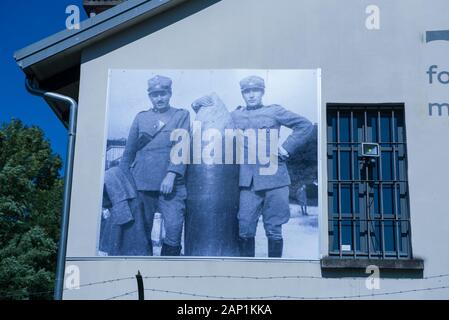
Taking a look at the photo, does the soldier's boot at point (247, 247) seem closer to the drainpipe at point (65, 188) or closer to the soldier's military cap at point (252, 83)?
the soldier's military cap at point (252, 83)

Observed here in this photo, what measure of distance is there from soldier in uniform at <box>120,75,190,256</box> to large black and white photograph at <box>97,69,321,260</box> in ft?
0.05

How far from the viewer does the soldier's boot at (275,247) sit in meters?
8.97

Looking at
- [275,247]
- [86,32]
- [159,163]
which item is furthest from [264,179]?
[86,32]

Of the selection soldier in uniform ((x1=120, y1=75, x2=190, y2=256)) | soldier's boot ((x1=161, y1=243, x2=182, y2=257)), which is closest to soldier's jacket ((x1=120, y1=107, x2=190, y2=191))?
soldier in uniform ((x1=120, y1=75, x2=190, y2=256))

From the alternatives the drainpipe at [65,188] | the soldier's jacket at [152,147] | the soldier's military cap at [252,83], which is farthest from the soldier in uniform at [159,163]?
the soldier's military cap at [252,83]

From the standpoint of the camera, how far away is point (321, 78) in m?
9.59

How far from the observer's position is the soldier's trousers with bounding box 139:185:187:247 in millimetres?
Result: 9133

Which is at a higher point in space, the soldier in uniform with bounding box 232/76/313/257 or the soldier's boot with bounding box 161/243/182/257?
the soldier in uniform with bounding box 232/76/313/257

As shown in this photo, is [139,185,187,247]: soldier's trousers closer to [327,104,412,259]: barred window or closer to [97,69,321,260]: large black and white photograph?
[97,69,321,260]: large black and white photograph

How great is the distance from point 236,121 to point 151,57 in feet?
5.53

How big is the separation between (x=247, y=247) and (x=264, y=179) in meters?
1.00

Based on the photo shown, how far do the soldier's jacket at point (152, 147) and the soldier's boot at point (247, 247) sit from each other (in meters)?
1.23

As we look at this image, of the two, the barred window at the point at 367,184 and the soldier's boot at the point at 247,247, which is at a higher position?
the barred window at the point at 367,184

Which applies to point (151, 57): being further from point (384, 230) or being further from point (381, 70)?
point (384, 230)
